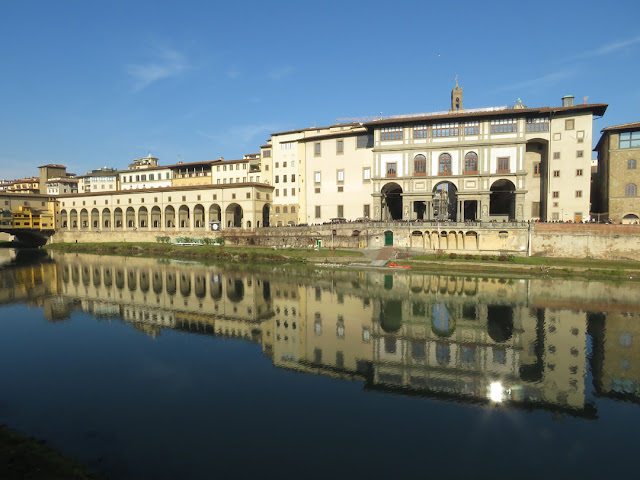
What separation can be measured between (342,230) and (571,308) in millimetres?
34373

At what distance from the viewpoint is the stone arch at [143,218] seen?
8369 cm

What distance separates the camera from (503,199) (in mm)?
62188

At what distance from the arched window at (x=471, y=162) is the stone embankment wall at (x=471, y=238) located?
10.3 metres

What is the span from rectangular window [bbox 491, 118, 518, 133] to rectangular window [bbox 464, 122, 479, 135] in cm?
219

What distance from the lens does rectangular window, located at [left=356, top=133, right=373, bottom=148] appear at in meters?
63.2

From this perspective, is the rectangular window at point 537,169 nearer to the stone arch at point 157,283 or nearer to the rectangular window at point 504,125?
the rectangular window at point 504,125

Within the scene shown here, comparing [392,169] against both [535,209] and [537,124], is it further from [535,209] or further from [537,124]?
[535,209]

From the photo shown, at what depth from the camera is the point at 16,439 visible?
11.1 m

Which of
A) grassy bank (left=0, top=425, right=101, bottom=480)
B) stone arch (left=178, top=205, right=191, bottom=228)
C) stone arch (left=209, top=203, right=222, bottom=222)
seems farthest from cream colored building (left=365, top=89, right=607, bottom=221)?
grassy bank (left=0, top=425, right=101, bottom=480)

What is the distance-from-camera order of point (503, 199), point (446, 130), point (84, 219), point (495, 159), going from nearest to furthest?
point (495, 159) → point (446, 130) → point (503, 199) → point (84, 219)

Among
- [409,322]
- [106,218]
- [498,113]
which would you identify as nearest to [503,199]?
[498,113]

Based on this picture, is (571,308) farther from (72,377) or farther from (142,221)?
(142,221)

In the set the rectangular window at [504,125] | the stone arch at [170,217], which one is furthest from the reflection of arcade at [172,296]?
the rectangular window at [504,125]

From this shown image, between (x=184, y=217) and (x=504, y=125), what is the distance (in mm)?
63080
